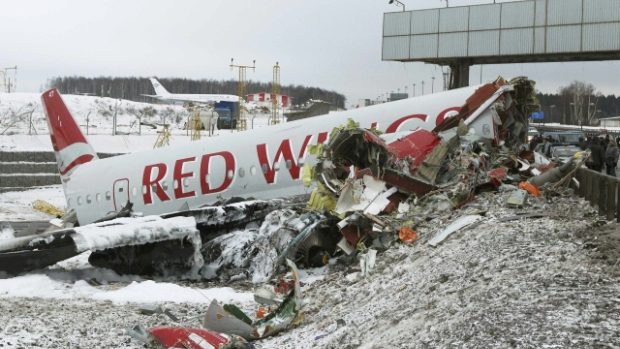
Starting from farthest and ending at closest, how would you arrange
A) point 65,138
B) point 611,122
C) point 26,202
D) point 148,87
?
point 148,87 < point 611,122 < point 26,202 < point 65,138

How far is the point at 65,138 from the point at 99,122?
57.0m

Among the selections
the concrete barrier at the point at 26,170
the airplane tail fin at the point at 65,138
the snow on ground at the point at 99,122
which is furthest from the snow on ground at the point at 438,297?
the snow on ground at the point at 99,122

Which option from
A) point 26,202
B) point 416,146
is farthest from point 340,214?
point 26,202

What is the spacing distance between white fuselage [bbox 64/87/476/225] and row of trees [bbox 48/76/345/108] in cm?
11818

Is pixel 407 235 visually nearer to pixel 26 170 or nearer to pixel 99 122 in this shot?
pixel 26 170

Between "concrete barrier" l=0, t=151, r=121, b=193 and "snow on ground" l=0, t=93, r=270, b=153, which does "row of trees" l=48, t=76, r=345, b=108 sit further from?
"concrete barrier" l=0, t=151, r=121, b=193

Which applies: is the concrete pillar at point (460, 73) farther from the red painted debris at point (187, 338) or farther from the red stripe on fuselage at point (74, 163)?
the red painted debris at point (187, 338)

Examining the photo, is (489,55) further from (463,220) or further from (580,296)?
(580,296)

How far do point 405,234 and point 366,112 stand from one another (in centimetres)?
536

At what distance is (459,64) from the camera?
105 feet

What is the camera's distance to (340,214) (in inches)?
437

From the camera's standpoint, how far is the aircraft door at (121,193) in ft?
55.2

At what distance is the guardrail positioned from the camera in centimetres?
928

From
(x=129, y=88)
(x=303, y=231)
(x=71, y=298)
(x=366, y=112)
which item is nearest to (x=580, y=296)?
(x=303, y=231)
